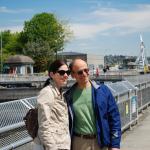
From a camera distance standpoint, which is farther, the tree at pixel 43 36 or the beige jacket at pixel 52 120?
the tree at pixel 43 36

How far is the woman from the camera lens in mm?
5176

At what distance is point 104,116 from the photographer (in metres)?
5.63

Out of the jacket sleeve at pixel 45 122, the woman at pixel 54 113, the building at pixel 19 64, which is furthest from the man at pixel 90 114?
the building at pixel 19 64

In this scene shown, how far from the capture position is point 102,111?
5.57m

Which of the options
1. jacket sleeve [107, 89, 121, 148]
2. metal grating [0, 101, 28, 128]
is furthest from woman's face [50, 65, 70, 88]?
metal grating [0, 101, 28, 128]

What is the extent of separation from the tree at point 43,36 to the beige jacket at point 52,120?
103771 mm

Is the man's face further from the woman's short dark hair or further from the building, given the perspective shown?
the building

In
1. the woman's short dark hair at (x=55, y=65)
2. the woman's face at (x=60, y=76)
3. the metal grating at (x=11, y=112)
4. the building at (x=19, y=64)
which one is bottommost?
the building at (x=19, y=64)

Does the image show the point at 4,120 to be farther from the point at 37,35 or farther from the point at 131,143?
the point at 37,35

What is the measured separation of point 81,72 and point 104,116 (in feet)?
1.70

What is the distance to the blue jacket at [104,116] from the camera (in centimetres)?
556

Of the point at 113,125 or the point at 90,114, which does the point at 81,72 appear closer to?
the point at 90,114

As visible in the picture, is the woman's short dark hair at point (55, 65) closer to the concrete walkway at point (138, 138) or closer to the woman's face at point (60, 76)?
the woman's face at point (60, 76)

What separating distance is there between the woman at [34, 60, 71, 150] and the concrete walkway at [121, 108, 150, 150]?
6536 mm
